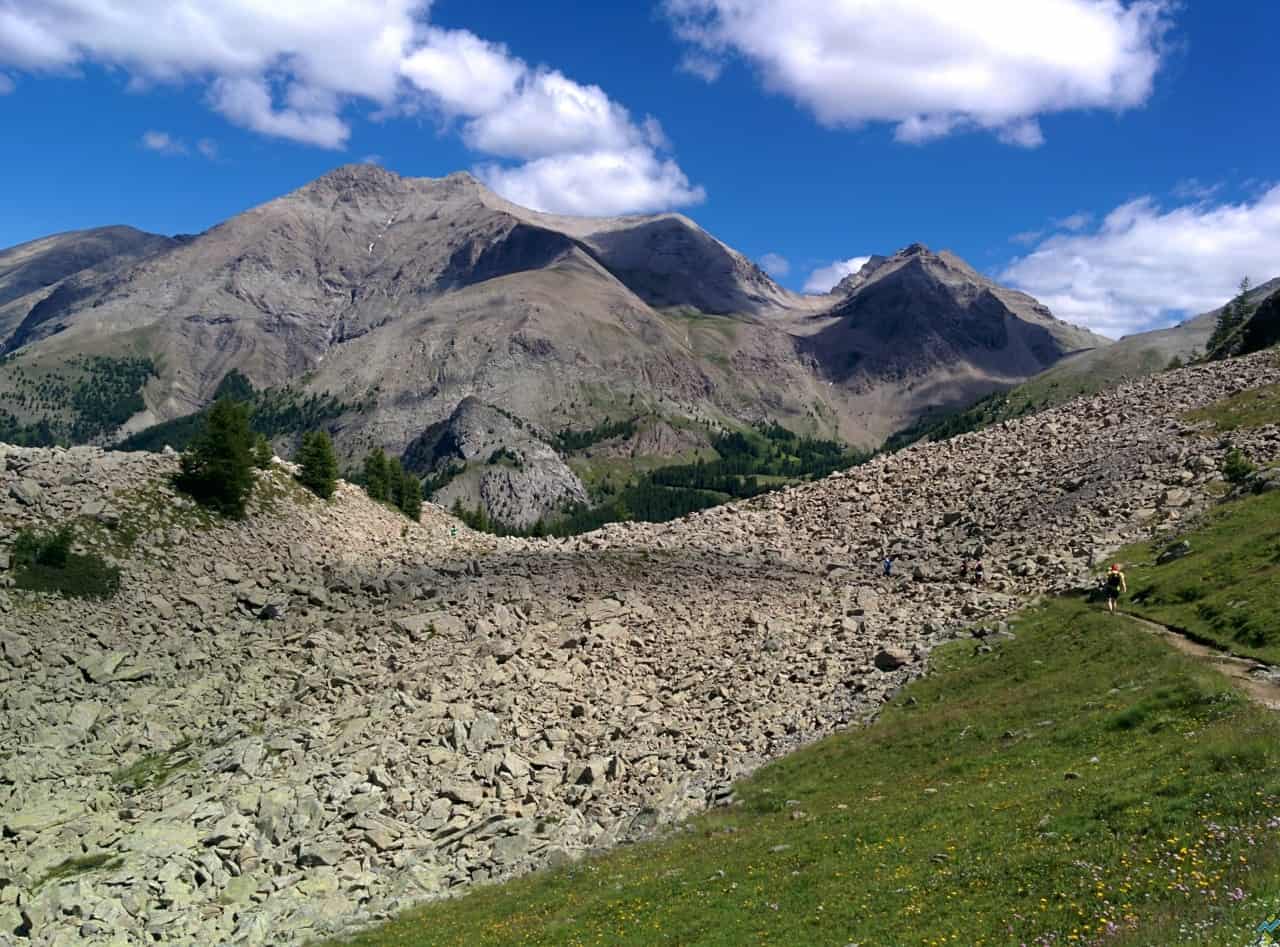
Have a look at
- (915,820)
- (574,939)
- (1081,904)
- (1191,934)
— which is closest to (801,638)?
(915,820)

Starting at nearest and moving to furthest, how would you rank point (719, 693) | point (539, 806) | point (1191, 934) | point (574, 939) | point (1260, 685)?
point (1191, 934), point (574, 939), point (1260, 685), point (539, 806), point (719, 693)

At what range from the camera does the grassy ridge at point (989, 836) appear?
54.7 ft

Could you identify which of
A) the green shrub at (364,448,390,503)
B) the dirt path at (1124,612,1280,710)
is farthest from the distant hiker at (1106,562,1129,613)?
the green shrub at (364,448,390,503)

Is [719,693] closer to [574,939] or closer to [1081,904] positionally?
[574,939]

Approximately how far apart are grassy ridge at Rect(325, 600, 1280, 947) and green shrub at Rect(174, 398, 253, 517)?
133ft

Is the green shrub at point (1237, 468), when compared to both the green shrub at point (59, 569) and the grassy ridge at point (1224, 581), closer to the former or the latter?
the grassy ridge at point (1224, 581)

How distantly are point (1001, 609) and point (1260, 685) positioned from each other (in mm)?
18270

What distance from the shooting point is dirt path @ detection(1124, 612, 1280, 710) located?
88.6 feet

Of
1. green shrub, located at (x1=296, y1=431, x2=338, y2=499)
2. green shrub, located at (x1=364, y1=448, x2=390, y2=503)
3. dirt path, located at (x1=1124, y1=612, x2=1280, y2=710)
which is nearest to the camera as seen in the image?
dirt path, located at (x1=1124, y1=612, x2=1280, y2=710)

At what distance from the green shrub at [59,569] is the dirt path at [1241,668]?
54.2 meters

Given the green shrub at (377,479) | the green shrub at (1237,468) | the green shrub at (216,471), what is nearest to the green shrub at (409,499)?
the green shrub at (377,479)

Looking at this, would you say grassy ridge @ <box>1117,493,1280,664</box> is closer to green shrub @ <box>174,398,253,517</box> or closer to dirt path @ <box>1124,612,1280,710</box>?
dirt path @ <box>1124,612,1280,710</box>

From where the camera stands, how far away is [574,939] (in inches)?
936

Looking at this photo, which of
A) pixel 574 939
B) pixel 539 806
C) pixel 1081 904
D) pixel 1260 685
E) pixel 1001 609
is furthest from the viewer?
pixel 1001 609
